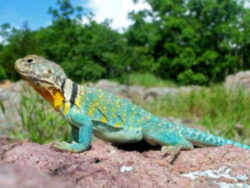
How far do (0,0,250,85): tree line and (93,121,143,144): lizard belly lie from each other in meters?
24.9

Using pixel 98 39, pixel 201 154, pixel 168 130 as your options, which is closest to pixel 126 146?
pixel 168 130

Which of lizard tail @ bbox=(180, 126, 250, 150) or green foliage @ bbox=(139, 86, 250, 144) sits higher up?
lizard tail @ bbox=(180, 126, 250, 150)

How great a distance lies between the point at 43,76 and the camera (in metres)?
2.45

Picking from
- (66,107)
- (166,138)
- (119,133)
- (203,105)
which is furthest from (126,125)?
(203,105)

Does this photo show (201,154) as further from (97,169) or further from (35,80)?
(35,80)

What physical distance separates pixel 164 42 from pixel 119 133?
32937 millimetres

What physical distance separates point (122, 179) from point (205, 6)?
3429cm

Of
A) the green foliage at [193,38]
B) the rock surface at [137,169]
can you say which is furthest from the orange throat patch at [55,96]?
the green foliage at [193,38]

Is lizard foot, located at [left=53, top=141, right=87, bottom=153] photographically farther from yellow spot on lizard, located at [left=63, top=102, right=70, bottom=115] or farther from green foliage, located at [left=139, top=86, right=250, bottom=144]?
green foliage, located at [left=139, top=86, right=250, bottom=144]

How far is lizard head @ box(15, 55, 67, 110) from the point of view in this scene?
7.99ft

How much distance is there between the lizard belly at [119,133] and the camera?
8.55 ft

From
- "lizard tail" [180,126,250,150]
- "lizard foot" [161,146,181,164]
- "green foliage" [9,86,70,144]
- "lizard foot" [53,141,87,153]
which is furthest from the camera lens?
"green foliage" [9,86,70,144]

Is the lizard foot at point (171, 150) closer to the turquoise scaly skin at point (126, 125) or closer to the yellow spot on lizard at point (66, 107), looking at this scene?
the turquoise scaly skin at point (126, 125)

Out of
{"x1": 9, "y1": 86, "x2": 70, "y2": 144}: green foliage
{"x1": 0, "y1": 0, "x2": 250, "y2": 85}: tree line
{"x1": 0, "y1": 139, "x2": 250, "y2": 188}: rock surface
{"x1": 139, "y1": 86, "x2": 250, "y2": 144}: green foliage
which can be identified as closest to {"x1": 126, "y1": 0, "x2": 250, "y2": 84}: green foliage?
{"x1": 0, "y1": 0, "x2": 250, "y2": 85}: tree line
